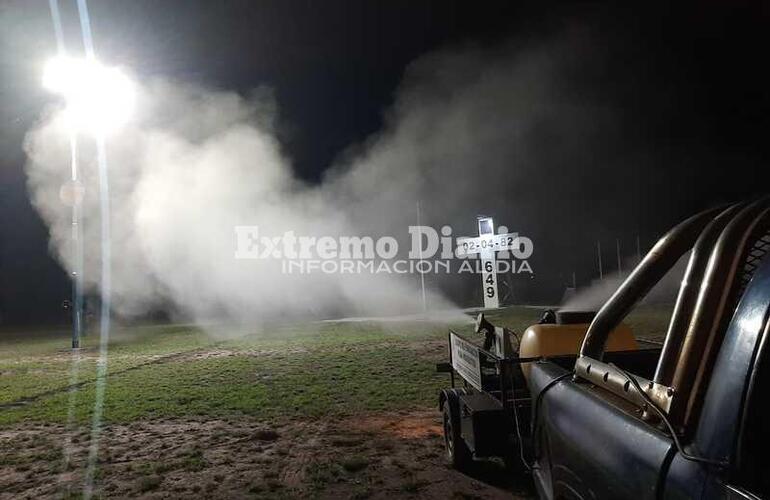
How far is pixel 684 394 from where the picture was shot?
56.6 inches

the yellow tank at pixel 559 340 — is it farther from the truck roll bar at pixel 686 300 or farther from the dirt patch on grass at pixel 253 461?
the truck roll bar at pixel 686 300

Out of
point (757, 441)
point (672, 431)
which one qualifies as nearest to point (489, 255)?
point (672, 431)

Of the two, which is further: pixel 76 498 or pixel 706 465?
pixel 76 498

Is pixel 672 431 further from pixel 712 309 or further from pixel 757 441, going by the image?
pixel 712 309

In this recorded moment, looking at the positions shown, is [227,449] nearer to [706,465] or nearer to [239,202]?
[706,465]

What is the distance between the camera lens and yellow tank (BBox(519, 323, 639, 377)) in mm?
4285

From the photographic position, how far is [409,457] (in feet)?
A: 17.4

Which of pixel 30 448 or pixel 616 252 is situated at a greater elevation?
pixel 616 252

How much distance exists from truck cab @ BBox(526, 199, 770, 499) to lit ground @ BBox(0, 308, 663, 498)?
2726mm

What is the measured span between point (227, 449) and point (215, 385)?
13.2 ft

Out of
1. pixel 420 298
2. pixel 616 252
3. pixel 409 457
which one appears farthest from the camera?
pixel 616 252

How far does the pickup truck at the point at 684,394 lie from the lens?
1.22m

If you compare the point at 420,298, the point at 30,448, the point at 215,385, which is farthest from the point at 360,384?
the point at 420,298

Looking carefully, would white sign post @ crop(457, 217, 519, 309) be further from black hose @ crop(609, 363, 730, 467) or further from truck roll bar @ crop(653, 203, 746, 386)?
black hose @ crop(609, 363, 730, 467)
